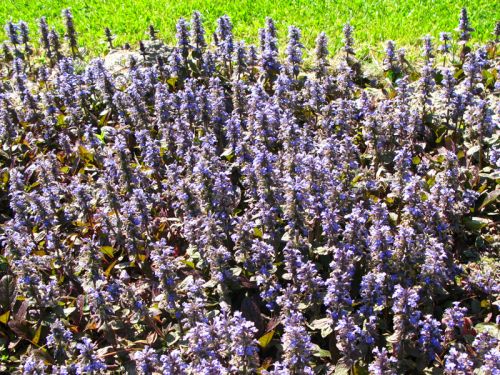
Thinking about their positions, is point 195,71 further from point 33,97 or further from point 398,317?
point 398,317

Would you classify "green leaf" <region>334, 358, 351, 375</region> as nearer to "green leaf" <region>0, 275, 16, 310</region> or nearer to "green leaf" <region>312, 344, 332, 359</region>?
"green leaf" <region>312, 344, 332, 359</region>

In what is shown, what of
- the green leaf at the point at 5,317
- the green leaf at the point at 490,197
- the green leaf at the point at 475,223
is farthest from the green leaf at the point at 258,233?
the green leaf at the point at 5,317

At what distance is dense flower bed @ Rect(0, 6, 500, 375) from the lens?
6.00 m

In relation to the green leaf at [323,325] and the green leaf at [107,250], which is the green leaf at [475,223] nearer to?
the green leaf at [323,325]

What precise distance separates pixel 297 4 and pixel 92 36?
14.5 feet

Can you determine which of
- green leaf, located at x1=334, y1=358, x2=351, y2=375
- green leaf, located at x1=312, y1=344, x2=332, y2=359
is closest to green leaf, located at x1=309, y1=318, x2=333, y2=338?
green leaf, located at x1=312, y1=344, x2=332, y2=359

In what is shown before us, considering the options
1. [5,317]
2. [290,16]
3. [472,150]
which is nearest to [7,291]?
[5,317]

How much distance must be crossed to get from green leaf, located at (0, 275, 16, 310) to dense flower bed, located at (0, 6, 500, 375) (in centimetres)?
3

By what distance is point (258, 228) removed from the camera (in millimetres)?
7715

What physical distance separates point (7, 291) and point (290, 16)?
28.0 ft

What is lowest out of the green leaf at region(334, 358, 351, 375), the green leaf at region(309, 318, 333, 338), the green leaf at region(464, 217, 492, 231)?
the green leaf at region(334, 358, 351, 375)

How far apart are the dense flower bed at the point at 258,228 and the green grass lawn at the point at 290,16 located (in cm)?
179

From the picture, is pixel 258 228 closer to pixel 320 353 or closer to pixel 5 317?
pixel 320 353

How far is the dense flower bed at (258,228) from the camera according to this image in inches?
236
